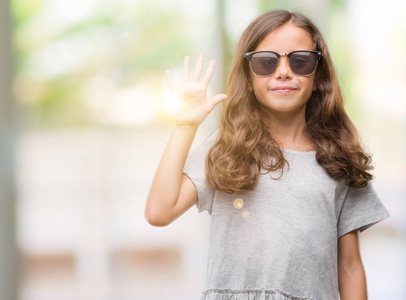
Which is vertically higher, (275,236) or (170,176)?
(170,176)

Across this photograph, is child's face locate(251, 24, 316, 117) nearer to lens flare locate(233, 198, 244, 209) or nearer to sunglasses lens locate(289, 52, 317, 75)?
sunglasses lens locate(289, 52, 317, 75)

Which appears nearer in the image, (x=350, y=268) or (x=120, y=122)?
(x=350, y=268)

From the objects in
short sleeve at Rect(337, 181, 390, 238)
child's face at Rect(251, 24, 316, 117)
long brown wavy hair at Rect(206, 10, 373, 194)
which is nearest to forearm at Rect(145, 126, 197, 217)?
long brown wavy hair at Rect(206, 10, 373, 194)

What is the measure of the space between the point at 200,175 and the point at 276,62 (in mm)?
362

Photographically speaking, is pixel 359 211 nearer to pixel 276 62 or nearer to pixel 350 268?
pixel 350 268

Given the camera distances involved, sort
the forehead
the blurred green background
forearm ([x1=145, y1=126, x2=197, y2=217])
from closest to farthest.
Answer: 1. forearm ([x1=145, y1=126, x2=197, y2=217])
2. the forehead
3. the blurred green background

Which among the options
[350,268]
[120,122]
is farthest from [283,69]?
[120,122]

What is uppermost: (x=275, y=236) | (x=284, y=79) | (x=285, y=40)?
(x=285, y=40)

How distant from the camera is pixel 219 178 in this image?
4.65 ft

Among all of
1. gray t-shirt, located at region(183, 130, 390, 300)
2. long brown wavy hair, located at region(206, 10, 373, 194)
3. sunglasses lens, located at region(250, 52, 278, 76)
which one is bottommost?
gray t-shirt, located at region(183, 130, 390, 300)

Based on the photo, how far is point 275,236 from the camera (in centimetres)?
141

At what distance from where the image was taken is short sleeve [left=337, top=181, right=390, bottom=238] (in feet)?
4.98

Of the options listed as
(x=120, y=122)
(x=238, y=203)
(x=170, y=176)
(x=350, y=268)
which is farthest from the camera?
(x=120, y=122)

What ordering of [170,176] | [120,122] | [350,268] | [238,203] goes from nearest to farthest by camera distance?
[170,176], [238,203], [350,268], [120,122]
